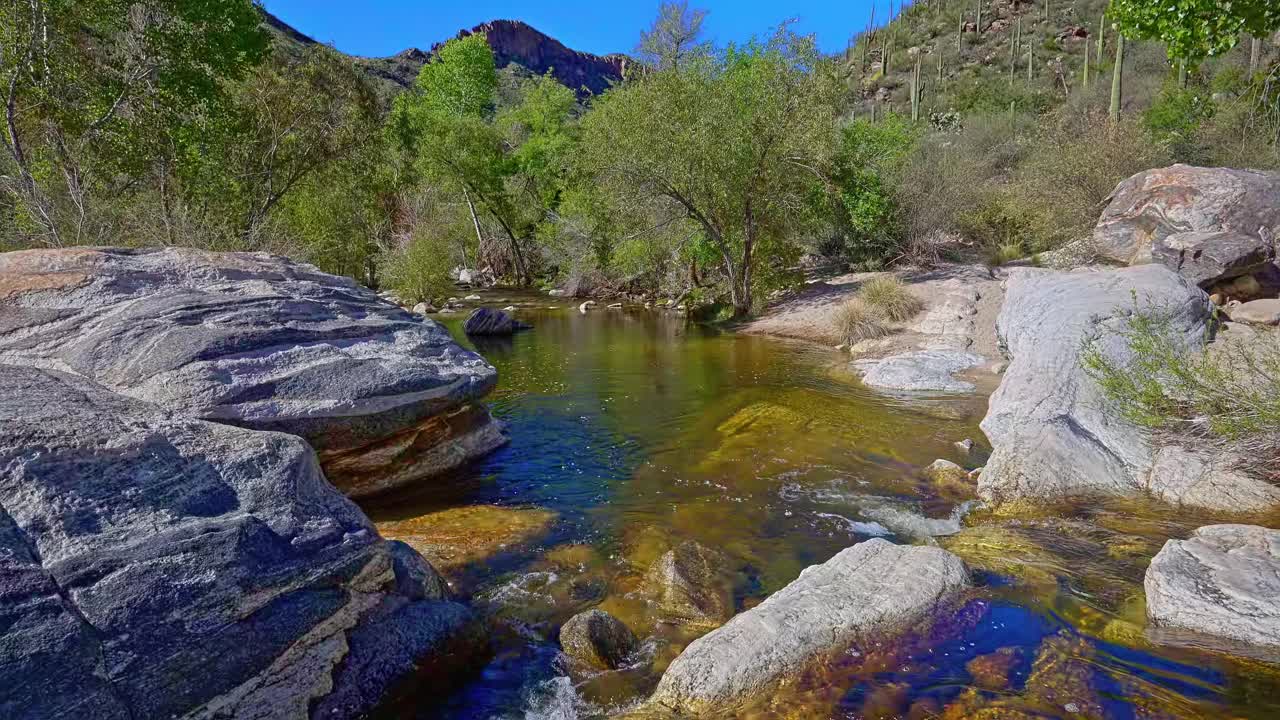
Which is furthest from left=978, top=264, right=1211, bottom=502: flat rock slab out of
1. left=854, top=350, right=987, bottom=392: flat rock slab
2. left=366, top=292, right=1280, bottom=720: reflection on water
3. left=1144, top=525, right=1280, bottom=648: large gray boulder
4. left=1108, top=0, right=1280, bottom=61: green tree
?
left=1108, top=0, right=1280, bottom=61: green tree

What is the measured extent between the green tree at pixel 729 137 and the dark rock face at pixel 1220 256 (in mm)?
8719

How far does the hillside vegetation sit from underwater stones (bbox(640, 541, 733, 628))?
23.5ft

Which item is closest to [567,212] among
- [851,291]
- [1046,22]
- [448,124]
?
[448,124]

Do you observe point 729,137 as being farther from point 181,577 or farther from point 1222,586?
point 181,577

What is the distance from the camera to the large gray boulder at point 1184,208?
37.9 ft

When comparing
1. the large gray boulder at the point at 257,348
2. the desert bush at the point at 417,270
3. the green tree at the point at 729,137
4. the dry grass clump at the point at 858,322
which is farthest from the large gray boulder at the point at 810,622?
the desert bush at the point at 417,270

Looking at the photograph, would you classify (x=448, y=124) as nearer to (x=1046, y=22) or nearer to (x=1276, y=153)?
(x=1276, y=153)

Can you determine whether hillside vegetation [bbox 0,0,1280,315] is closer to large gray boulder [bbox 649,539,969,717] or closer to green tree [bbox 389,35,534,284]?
green tree [bbox 389,35,534,284]

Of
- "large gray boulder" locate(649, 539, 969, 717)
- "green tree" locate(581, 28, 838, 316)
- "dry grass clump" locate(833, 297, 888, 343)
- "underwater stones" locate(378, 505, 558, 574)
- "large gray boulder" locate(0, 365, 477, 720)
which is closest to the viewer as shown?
"large gray boulder" locate(0, 365, 477, 720)

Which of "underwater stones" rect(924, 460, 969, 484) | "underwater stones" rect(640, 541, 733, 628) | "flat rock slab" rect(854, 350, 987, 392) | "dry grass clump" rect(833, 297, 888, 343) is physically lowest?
Result: "underwater stones" rect(640, 541, 733, 628)

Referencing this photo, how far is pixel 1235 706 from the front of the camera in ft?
11.9

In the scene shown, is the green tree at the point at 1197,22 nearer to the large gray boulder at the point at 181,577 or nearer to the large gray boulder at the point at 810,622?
the large gray boulder at the point at 810,622

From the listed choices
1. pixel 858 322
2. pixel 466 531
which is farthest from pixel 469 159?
pixel 466 531

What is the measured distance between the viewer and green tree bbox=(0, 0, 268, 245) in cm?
1080
